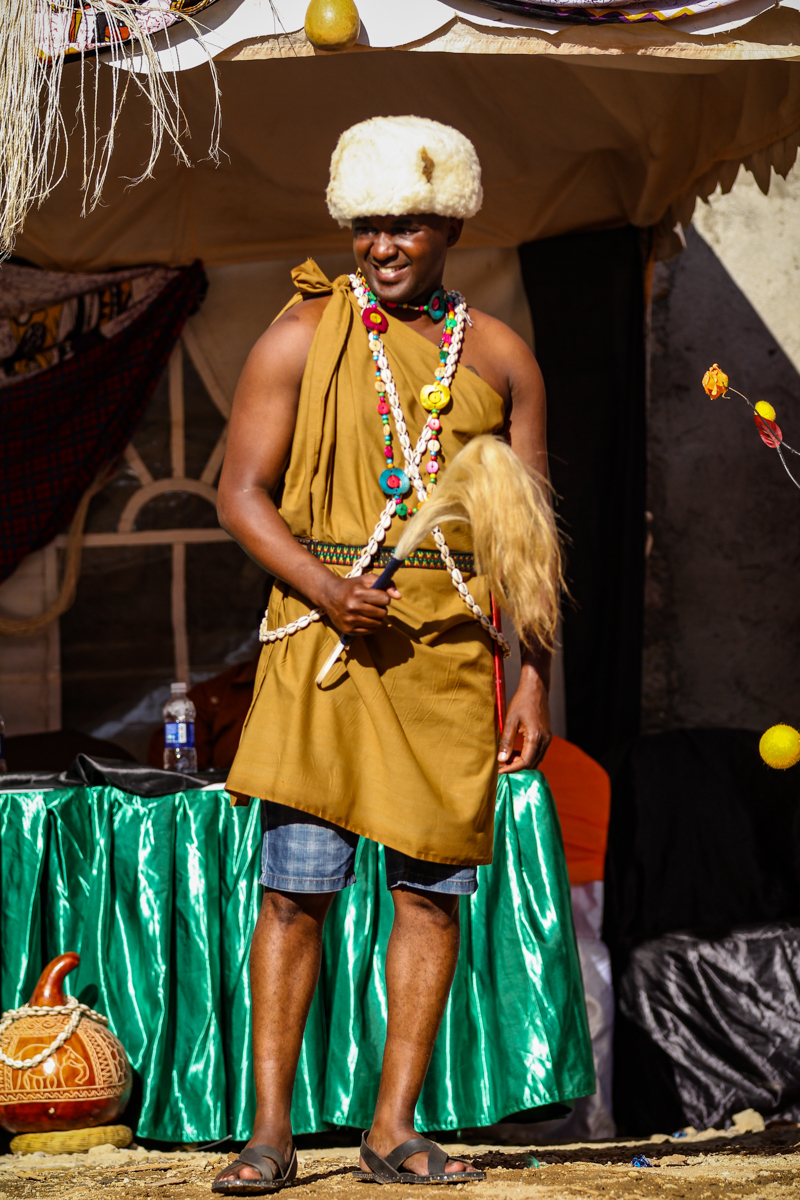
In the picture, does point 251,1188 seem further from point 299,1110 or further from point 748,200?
Answer: point 748,200

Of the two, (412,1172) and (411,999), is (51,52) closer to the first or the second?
(411,999)

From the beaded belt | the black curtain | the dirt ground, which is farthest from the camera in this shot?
the black curtain

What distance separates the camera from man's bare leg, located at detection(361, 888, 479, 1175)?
203 cm

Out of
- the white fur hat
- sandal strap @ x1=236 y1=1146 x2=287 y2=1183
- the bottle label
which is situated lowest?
sandal strap @ x1=236 y1=1146 x2=287 y2=1183

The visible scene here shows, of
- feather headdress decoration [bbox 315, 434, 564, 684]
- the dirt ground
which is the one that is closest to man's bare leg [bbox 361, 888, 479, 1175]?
the dirt ground

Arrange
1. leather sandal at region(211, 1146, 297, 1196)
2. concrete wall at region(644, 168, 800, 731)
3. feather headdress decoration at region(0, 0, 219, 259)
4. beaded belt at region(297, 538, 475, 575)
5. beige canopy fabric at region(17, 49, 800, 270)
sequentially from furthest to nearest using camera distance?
concrete wall at region(644, 168, 800, 731) < beige canopy fabric at region(17, 49, 800, 270) < feather headdress decoration at region(0, 0, 219, 259) < beaded belt at region(297, 538, 475, 575) < leather sandal at region(211, 1146, 297, 1196)

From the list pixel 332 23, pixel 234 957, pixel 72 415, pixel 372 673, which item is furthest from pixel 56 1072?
pixel 72 415

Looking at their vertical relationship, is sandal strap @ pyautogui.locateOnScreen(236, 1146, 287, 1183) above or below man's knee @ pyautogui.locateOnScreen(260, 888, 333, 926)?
below

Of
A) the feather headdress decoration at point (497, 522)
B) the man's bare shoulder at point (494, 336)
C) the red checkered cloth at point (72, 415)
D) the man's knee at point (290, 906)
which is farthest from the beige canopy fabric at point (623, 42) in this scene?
the red checkered cloth at point (72, 415)

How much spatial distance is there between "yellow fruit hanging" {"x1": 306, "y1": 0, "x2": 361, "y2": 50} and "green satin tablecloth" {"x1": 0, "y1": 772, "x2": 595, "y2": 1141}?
5.69ft

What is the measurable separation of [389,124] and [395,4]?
758mm

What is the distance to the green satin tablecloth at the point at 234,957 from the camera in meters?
2.90

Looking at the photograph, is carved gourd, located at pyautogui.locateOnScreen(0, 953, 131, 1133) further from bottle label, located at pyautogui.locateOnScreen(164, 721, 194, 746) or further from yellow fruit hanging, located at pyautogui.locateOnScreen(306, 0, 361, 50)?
yellow fruit hanging, located at pyautogui.locateOnScreen(306, 0, 361, 50)

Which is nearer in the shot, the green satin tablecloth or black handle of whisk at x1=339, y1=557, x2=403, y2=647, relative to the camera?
black handle of whisk at x1=339, y1=557, x2=403, y2=647
